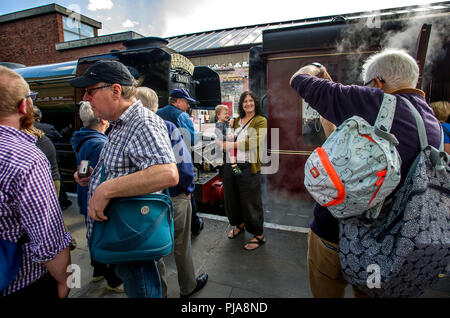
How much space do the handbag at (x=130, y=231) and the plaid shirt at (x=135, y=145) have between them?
182 millimetres

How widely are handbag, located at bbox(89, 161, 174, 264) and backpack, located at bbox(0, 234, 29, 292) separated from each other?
0.95 feet

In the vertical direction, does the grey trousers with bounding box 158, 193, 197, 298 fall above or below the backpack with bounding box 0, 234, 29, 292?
below

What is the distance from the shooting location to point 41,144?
3.40m

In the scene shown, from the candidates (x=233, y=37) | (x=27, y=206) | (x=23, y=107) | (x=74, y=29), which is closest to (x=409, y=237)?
(x=27, y=206)

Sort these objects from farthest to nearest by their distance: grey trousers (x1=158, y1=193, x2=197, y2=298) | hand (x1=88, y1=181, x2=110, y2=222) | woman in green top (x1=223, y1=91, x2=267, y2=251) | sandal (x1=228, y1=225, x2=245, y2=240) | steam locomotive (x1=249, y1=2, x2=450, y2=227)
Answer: steam locomotive (x1=249, y1=2, x2=450, y2=227) < sandal (x1=228, y1=225, x2=245, y2=240) < woman in green top (x1=223, y1=91, x2=267, y2=251) < grey trousers (x1=158, y1=193, x2=197, y2=298) < hand (x1=88, y1=181, x2=110, y2=222)

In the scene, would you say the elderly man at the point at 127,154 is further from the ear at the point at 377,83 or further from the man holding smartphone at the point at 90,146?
the ear at the point at 377,83

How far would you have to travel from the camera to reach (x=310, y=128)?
4.12 metres

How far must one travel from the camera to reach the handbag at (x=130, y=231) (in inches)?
43.5

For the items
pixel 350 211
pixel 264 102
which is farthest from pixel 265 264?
pixel 264 102

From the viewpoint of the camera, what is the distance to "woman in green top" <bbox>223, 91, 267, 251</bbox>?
2822mm

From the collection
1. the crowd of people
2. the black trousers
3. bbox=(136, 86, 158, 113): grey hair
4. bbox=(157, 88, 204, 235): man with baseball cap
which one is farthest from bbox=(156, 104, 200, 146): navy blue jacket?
the crowd of people

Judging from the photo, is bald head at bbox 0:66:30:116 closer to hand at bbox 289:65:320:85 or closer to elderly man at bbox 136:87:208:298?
elderly man at bbox 136:87:208:298

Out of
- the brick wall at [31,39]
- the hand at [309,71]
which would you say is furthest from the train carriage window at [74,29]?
the hand at [309,71]

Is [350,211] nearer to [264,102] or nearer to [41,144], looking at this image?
[264,102]
